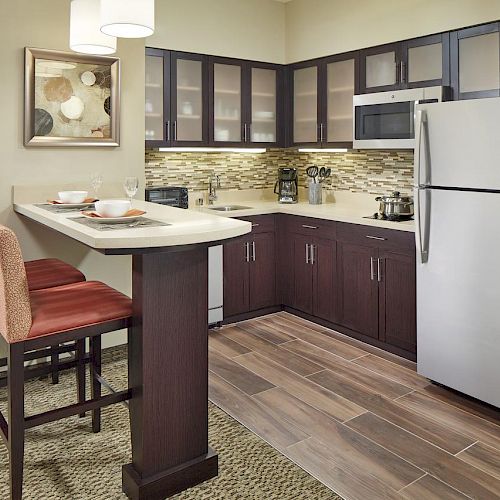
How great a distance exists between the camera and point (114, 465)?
94.7 inches

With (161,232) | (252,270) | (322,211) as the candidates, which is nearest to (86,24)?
(161,232)

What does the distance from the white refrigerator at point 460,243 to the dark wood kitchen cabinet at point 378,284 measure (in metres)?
0.39

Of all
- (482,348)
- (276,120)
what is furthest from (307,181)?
(482,348)

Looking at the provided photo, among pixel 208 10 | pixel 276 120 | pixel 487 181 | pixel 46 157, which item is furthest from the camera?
pixel 276 120

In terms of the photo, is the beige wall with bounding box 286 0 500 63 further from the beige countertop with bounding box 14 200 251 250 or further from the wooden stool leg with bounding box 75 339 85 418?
the wooden stool leg with bounding box 75 339 85 418

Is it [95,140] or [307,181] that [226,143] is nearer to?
[307,181]

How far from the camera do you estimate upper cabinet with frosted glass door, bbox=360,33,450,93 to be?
3605 millimetres

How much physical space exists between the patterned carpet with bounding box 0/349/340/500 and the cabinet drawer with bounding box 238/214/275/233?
5.92 ft

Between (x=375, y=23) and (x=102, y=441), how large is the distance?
336 centimetres

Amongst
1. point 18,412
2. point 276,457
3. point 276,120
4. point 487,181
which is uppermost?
point 276,120

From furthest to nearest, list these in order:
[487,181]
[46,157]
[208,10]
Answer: [208,10] → [46,157] → [487,181]

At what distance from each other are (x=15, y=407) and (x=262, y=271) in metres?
2.76

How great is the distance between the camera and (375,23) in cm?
409

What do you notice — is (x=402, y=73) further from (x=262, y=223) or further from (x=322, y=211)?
(x=262, y=223)
